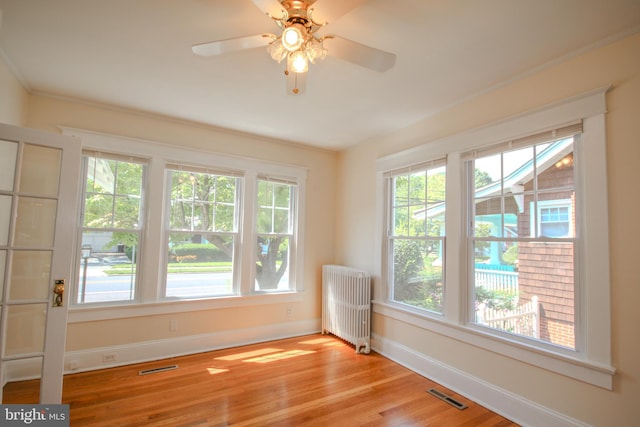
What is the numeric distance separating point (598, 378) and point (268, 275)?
3221 mm

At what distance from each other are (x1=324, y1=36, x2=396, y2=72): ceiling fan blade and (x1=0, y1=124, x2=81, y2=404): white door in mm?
1897

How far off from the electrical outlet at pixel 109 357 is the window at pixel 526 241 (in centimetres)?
343

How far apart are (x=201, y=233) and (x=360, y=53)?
2.76 metres

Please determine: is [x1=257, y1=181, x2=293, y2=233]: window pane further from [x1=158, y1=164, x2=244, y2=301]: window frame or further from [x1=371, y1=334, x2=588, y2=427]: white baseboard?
[x1=371, y1=334, x2=588, y2=427]: white baseboard

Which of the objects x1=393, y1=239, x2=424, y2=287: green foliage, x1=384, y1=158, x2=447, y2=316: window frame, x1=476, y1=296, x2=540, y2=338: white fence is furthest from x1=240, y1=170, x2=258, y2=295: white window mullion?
x1=476, y1=296, x2=540, y2=338: white fence

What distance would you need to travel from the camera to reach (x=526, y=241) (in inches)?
92.7

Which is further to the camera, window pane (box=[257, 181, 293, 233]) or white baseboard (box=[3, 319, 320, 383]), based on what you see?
window pane (box=[257, 181, 293, 233])

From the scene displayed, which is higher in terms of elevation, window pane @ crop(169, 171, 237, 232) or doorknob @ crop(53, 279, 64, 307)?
window pane @ crop(169, 171, 237, 232)

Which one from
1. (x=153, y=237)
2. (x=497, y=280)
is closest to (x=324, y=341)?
(x=497, y=280)

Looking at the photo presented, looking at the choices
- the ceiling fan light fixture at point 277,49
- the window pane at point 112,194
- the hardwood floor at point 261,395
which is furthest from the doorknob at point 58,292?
the ceiling fan light fixture at point 277,49

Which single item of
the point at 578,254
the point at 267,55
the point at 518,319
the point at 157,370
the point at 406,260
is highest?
the point at 267,55

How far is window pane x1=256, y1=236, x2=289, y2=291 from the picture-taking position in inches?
157

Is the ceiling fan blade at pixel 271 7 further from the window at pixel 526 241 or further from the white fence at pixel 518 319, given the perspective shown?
the white fence at pixel 518 319

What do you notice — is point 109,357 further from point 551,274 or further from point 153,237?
point 551,274
